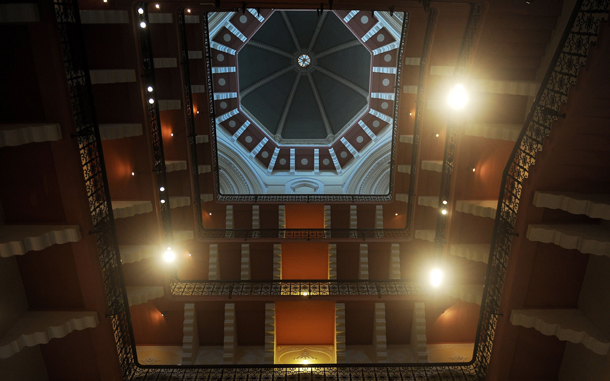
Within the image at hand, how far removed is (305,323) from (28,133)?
31.2 ft

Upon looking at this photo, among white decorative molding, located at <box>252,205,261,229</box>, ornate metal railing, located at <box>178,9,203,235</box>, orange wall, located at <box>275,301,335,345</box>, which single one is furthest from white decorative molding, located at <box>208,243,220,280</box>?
orange wall, located at <box>275,301,335,345</box>

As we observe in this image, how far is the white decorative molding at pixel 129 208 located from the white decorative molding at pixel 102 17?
398cm

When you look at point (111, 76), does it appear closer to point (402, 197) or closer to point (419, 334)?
point (402, 197)

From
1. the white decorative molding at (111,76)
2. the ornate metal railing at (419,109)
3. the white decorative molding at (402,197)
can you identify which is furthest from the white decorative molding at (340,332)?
the white decorative molding at (111,76)

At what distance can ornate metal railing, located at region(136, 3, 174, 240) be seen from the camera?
8.21 meters

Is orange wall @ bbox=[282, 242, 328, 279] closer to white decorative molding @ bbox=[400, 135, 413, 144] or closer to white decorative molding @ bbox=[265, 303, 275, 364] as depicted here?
white decorative molding @ bbox=[265, 303, 275, 364]

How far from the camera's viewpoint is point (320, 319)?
11984 mm

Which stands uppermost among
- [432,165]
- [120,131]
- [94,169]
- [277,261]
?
[120,131]

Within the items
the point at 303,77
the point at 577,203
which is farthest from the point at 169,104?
the point at 303,77

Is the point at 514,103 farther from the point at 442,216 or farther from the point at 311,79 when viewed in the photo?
the point at 311,79

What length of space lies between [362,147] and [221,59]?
8.07 meters

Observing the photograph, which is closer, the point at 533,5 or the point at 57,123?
the point at 57,123

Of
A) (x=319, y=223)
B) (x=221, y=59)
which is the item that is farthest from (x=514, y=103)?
(x=221, y=59)

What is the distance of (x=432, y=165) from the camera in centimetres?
1054
